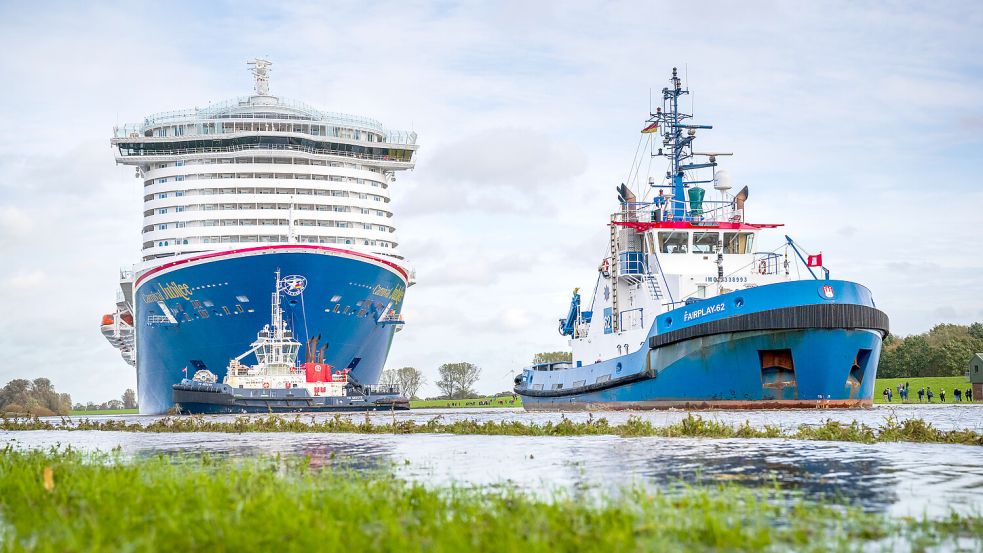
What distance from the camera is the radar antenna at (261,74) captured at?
70.0 metres

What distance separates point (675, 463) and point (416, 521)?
6.60m

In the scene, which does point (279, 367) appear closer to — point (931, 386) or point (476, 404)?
point (931, 386)

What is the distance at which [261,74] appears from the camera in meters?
70.7

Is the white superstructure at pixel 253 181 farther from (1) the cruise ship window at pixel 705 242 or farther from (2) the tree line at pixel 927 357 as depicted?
(2) the tree line at pixel 927 357

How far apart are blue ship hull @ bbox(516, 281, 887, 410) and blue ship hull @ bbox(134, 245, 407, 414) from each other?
73.0 ft

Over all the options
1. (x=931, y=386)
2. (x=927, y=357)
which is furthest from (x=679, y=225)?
(x=927, y=357)

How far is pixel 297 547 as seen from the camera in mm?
6840

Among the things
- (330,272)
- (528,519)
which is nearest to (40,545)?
(528,519)

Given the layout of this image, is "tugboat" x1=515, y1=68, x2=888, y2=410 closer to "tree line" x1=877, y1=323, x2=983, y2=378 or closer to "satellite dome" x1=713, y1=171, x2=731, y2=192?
"satellite dome" x1=713, y1=171, x2=731, y2=192

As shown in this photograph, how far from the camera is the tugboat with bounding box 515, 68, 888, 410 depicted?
3192 cm

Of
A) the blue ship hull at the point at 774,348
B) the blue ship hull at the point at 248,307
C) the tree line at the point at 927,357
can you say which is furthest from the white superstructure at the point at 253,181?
the tree line at the point at 927,357

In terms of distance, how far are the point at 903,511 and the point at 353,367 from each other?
158ft

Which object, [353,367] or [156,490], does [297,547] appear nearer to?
[156,490]

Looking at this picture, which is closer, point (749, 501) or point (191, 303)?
point (749, 501)
